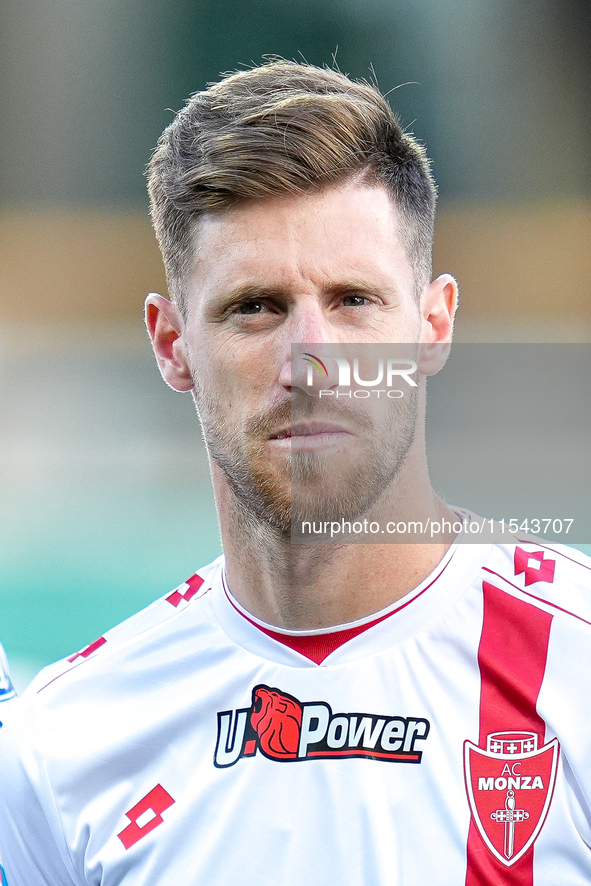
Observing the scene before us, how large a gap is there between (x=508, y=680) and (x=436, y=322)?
422mm

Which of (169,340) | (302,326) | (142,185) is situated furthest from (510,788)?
(142,185)

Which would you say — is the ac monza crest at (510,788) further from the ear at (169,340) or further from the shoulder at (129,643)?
the ear at (169,340)

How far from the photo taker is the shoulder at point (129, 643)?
1.06 meters

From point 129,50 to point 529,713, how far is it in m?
4.97

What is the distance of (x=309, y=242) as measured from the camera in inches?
36.1

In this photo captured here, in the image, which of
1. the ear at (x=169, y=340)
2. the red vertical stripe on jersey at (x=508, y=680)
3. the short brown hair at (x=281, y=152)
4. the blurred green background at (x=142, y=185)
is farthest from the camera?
the blurred green background at (x=142, y=185)

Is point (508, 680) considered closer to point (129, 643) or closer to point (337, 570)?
point (337, 570)

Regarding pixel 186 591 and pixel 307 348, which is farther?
pixel 186 591

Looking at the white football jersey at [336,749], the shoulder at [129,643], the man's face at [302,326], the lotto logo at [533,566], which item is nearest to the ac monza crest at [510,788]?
the white football jersey at [336,749]

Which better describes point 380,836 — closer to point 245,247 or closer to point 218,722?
point 218,722

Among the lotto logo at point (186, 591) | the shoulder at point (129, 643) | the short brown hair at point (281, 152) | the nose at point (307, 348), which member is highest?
the short brown hair at point (281, 152)

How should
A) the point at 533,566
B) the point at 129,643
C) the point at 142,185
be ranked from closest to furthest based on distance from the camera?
1. the point at 533,566
2. the point at 129,643
3. the point at 142,185

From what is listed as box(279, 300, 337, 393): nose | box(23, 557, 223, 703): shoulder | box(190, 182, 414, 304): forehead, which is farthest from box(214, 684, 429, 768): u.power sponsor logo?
box(190, 182, 414, 304): forehead

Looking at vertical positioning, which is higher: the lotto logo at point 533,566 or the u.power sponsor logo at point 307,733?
the lotto logo at point 533,566
